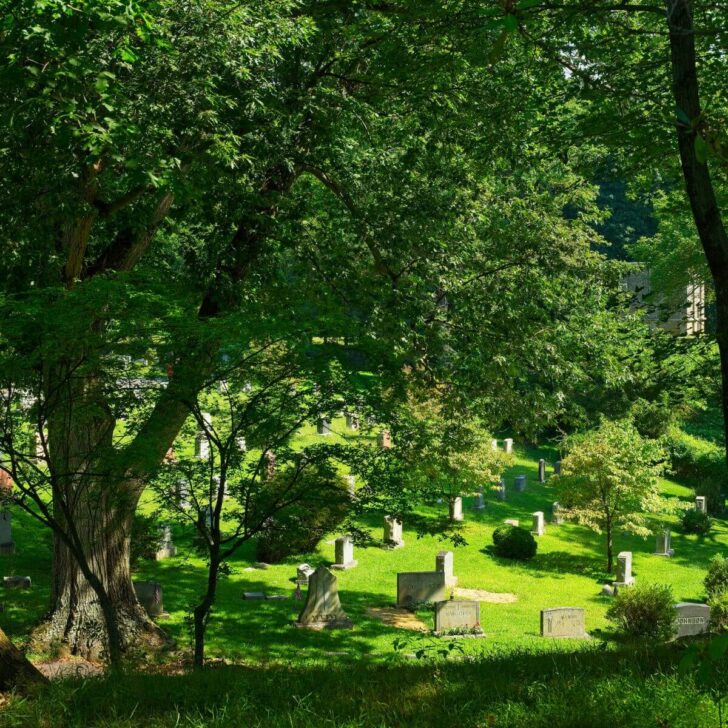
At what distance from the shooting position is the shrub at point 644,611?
52.1 ft

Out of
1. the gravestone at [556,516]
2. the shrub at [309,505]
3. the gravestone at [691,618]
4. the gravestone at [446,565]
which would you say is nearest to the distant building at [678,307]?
the shrub at [309,505]

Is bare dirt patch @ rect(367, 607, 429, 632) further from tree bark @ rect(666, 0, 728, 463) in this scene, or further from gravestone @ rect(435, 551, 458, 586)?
tree bark @ rect(666, 0, 728, 463)

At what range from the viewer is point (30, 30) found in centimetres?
782

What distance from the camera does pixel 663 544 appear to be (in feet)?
84.3

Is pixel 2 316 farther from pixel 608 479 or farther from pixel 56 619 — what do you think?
pixel 608 479

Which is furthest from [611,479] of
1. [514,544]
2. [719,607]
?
[719,607]

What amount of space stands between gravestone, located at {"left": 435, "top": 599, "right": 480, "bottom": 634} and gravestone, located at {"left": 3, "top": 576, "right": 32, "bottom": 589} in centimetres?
738

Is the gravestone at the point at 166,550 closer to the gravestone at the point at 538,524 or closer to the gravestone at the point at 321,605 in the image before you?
the gravestone at the point at 321,605

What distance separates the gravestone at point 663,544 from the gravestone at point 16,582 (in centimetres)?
1783

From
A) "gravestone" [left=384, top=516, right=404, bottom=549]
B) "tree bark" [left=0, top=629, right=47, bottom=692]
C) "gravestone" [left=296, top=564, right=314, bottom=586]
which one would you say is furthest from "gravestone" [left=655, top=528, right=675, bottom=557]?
"tree bark" [left=0, top=629, right=47, bottom=692]

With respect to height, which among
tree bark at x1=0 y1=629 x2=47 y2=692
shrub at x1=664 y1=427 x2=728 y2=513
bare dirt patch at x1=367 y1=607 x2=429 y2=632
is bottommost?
bare dirt patch at x1=367 y1=607 x2=429 y2=632

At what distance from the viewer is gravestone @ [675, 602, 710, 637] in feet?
53.1

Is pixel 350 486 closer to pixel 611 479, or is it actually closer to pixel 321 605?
pixel 321 605

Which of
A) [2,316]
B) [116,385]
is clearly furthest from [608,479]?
[2,316]
